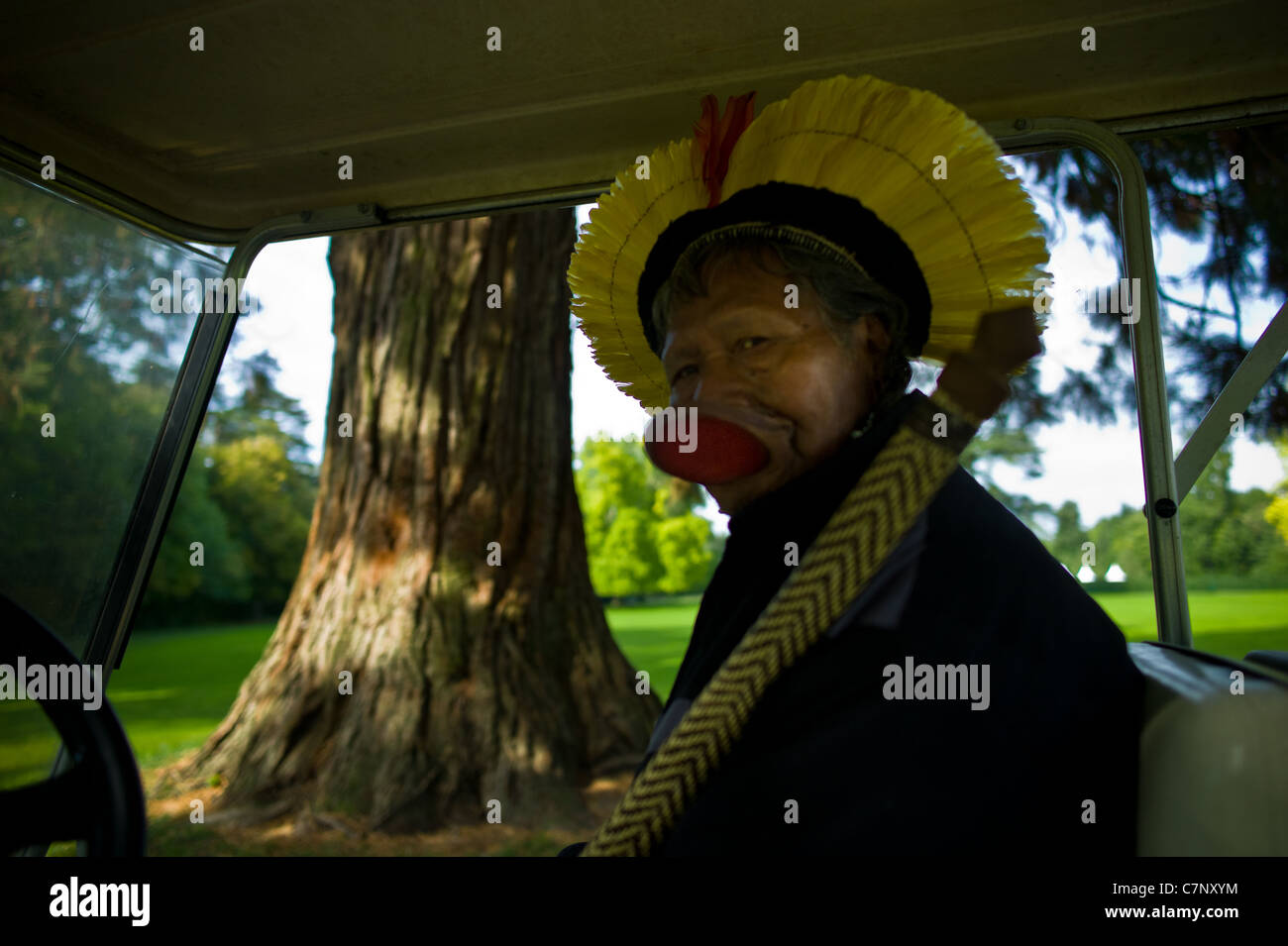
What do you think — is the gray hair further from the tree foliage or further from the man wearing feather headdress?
the tree foliage

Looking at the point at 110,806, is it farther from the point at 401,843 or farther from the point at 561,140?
the point at 401,843

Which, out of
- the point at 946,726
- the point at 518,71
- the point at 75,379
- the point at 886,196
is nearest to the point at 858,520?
the point at 946,726

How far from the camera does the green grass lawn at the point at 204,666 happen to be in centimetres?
168

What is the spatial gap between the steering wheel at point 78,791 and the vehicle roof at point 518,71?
3.25 ft

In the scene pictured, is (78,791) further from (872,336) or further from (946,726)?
(872,336)

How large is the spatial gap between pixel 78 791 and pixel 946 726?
90 cm

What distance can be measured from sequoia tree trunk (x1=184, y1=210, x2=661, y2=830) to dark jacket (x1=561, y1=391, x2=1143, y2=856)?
3.88m

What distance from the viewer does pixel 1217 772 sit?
2.85 ft

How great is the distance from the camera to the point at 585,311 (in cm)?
173

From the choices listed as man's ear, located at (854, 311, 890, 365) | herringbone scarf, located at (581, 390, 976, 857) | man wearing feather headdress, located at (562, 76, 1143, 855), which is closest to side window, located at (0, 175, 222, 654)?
man wearing feather headdress, located at (562, 76, 1143, 855)

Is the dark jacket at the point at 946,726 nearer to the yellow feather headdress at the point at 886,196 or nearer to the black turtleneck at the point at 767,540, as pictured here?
Answer: the black turtleneck at the point at 767,540

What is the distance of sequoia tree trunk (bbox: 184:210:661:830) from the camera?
15.0 ft

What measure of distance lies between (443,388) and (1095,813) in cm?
437
